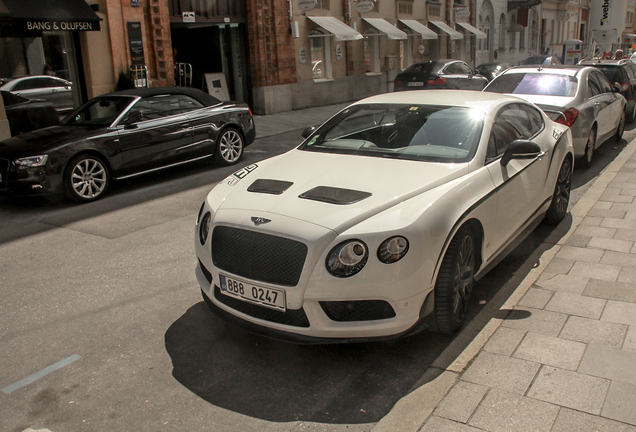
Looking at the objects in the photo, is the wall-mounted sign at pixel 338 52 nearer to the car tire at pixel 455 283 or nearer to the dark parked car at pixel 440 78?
the dark parked car at pixel 440 78

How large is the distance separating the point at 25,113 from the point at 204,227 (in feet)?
35.6

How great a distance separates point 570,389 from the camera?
3.15m

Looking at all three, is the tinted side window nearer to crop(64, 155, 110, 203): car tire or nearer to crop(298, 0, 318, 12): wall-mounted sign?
crop(64, 155, 110, 203): car tire

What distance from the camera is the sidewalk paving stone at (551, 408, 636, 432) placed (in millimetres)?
2811

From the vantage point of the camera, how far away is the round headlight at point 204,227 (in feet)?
12.5

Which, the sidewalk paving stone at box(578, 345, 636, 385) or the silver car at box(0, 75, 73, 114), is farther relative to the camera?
the silver car at box(0, 75, 73, 114)

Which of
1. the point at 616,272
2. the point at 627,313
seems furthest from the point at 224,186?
the point at 616,272

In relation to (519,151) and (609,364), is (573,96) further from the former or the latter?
(609,364)

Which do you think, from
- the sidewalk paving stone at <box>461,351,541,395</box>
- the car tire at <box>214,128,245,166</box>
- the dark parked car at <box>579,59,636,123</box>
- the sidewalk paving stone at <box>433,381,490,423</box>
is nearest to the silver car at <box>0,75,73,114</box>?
the car tire at <box>214,128,245,166</box>

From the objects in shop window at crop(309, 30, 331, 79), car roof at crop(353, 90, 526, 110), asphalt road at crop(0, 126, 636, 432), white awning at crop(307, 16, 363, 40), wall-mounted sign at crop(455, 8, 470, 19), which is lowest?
asphalt road at crop(0, 126, 636, 432)

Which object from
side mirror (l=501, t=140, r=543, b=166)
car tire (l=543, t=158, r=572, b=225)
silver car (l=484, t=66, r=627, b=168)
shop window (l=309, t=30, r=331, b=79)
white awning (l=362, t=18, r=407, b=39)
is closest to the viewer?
side mirror (l=501, t=140, r=543, b=166)

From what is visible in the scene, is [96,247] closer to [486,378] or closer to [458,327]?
[458,327]

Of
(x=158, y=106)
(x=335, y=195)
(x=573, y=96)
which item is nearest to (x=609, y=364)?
(x=335, y=195)

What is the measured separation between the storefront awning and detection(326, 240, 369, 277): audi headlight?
11.1 m
